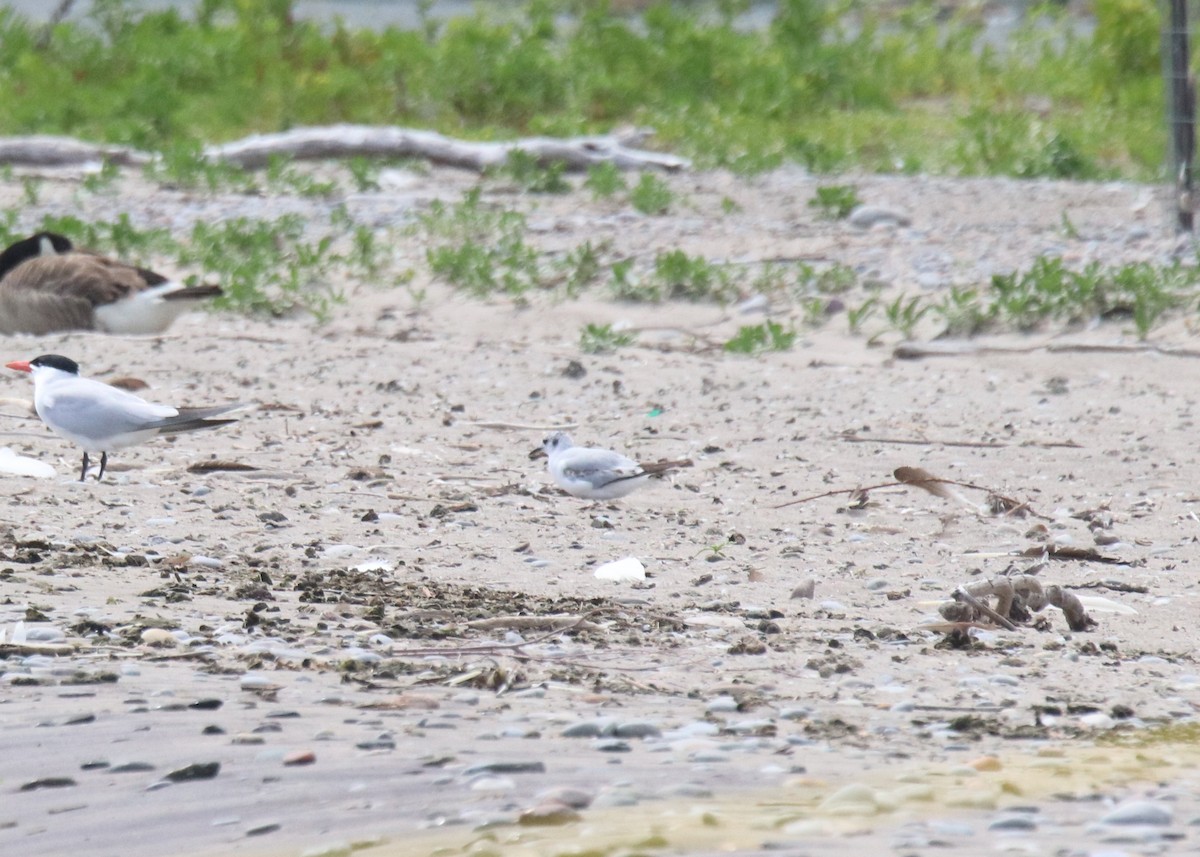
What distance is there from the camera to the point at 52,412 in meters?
5.30

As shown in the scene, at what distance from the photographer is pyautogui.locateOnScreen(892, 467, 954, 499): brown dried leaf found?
5.54 meters

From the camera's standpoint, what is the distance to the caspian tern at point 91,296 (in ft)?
26.7

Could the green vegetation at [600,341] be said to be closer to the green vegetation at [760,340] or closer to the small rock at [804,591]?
the green vegetation at [760,340]

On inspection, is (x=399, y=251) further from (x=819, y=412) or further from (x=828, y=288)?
(x=819, y=412)

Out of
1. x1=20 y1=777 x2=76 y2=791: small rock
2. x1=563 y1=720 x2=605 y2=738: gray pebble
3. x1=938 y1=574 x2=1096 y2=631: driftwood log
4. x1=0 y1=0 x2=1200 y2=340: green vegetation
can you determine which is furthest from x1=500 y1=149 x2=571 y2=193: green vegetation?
x1=20 y1=777 x2=76 y2=791: small rock

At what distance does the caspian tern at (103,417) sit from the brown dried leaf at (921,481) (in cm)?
212

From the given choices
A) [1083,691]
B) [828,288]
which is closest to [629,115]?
[828,288]

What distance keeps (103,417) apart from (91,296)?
3.10 m

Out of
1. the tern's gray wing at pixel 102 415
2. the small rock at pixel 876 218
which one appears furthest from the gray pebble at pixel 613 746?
the small rock at pixel 876 218

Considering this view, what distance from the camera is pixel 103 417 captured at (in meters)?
5.21

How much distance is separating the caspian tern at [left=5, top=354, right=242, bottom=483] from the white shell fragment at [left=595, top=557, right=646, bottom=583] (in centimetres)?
150

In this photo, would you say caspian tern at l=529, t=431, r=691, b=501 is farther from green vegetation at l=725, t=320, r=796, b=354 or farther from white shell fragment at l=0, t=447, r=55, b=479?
green vegetation at l=725, t=320, r=796, b=354

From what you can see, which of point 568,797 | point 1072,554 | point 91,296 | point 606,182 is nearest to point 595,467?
point 1072,554

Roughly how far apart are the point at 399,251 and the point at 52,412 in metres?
4.51
